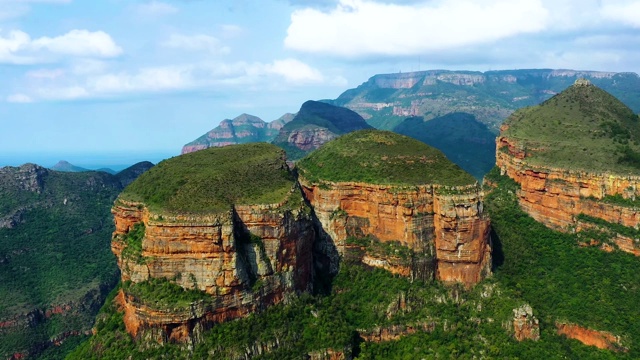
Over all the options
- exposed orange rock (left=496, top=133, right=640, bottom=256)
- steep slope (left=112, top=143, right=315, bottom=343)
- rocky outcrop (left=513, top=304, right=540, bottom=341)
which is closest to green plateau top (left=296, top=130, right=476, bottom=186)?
steep slope (left=112, top=143, right=315, bottom=343)

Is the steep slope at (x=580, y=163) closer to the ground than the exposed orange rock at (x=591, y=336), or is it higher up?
higher up

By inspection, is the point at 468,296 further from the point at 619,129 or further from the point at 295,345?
the point at 619,129

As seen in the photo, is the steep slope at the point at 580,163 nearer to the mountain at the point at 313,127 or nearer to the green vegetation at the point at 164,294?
the green vegetation at the point at 164,294

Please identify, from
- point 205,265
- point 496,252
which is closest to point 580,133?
point 496,252

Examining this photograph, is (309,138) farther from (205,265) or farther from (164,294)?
(164,294)

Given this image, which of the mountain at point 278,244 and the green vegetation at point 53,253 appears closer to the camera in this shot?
the mountain at point 278,244

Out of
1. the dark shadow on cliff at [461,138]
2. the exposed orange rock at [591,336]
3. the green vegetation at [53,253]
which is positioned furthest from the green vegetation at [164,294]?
the dark shadow on cliff at [461,138]

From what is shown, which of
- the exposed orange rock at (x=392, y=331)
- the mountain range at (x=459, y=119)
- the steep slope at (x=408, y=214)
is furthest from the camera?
the mountain range at (x=459, y=119)
